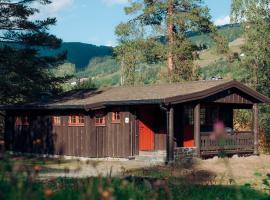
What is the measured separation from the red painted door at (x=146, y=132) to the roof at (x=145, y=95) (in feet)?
3.83

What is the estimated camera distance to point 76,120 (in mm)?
26656

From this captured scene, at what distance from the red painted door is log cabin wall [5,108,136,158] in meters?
1.23

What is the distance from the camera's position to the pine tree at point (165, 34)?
40.9m

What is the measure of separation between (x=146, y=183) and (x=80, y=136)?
18202 mm

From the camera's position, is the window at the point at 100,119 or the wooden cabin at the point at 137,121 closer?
the wooden cabin at the point at 137,121

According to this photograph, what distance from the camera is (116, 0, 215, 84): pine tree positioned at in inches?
1610

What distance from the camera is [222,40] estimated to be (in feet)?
139

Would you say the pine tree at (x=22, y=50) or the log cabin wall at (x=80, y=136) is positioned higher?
the pine tree at (x=22, y=50)

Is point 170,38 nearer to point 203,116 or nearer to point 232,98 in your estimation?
point 203,116

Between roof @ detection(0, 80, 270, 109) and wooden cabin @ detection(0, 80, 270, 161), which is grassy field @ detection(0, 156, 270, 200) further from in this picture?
roof @ detection(0, 80, 270, 109)

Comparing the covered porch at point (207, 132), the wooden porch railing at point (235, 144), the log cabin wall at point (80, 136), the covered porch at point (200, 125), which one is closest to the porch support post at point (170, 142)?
the covered porch at point (200, 125)

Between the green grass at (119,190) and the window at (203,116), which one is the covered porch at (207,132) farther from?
the green grass at (119,190)

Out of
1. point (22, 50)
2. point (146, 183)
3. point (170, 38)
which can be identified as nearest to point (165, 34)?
point (170, 38)

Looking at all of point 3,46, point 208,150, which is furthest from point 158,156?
point 3,46
